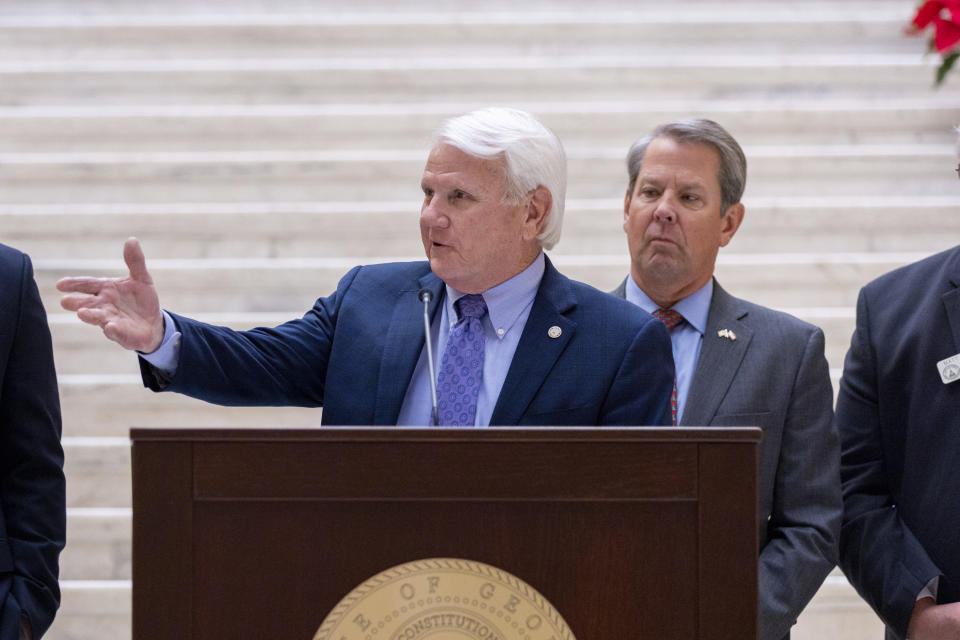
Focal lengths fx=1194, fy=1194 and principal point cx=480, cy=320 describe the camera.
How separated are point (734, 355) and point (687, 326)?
15 centimetres

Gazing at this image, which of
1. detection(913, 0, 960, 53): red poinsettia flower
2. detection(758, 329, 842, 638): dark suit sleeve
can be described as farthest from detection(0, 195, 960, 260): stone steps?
detection(913, 0, 960, 53): red poinsettia flower

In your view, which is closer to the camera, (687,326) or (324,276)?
(687,326)

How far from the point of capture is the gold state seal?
1.34 meters

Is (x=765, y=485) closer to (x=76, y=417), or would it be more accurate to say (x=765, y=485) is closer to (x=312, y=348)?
(x=312, y=348)

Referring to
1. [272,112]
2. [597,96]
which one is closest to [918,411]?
[597,96]

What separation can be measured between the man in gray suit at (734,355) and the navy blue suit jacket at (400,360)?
39cm

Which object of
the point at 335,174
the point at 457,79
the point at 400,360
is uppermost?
the point at 457,79

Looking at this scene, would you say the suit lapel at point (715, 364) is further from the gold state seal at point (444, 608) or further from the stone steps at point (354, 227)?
the stone steps at point (354, 227)

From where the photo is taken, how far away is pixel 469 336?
6.61ft

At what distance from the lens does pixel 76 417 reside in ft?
14.1

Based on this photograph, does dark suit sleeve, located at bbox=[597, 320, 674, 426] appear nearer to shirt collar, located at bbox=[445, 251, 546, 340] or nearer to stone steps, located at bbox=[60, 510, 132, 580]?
shirt collar, located at bbox=[445, 251, 546, 340]

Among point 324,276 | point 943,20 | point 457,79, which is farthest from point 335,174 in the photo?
point 943,20

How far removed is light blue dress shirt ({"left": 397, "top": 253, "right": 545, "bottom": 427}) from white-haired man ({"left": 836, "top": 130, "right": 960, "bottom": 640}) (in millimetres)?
799

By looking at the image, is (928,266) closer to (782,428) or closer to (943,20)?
(782,428)
